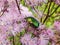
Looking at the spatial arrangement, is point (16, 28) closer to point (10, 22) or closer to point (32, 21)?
point (10, 22)

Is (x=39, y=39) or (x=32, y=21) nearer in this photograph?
(x=39, y=39)

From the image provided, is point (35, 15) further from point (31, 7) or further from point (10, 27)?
point (10, 27)

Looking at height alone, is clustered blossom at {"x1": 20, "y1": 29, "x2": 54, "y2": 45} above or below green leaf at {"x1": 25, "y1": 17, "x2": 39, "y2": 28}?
below

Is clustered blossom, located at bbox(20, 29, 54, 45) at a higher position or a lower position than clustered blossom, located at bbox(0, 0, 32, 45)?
lower

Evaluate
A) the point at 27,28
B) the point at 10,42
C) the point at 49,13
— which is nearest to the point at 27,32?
the point at 27,28

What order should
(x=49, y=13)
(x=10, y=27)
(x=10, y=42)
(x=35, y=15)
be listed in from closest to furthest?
(x=10, y=27) → (x=10, y=42) → (x=35, y=15) → (x=49, y=13)

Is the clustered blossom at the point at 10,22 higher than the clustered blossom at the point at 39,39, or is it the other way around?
the clustered blossom at the point at 10,22

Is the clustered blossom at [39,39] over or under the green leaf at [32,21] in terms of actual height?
under

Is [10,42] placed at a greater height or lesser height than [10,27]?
lesser

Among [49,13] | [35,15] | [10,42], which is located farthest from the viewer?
[49,13]

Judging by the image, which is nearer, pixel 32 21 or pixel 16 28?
pixel 16 28

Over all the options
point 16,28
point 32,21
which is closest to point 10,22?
point 16,28
